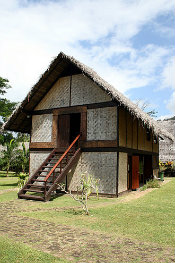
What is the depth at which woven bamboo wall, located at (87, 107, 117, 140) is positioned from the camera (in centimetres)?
993

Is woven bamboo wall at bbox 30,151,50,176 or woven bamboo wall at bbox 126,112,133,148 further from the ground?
woven bamboo wall at bbox 126,112,133,148

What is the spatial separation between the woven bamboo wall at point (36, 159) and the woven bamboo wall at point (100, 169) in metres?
1.79

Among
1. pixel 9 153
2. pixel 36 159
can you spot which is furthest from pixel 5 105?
pixel 36 159

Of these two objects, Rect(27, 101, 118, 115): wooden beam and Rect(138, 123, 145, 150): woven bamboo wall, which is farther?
Rect(138, 123, 145, 150): woven bamboo wall

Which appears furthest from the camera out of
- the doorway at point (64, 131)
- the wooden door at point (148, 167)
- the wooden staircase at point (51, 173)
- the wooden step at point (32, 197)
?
the wooden door at point (148, 167)

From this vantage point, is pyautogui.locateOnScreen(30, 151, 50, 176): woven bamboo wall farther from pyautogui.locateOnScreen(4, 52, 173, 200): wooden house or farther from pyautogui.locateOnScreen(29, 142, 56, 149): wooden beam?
pyautogui.locateOnScreen(29, 142, 56, 149): wooden beam

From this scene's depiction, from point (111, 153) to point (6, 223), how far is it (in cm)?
512

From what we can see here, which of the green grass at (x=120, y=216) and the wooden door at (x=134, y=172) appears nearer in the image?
the green grass at (x=120, y=216)

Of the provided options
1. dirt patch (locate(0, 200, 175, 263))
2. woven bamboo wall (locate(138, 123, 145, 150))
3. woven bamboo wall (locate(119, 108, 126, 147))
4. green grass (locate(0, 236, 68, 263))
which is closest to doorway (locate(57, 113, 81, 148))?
woven bamboo wall (locate(119, 108, 126, 147))

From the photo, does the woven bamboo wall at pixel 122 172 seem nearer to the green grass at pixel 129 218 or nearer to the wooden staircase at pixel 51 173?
the green grass at pixel 129 218

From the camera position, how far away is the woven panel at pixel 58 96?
1148 centimetres

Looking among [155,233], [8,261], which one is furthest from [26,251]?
[155,233]

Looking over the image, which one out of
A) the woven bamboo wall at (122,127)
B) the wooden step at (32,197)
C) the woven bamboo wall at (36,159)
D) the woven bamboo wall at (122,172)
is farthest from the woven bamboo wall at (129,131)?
the wooden step at (32,197)

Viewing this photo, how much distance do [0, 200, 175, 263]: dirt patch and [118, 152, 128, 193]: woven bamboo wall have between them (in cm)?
466
